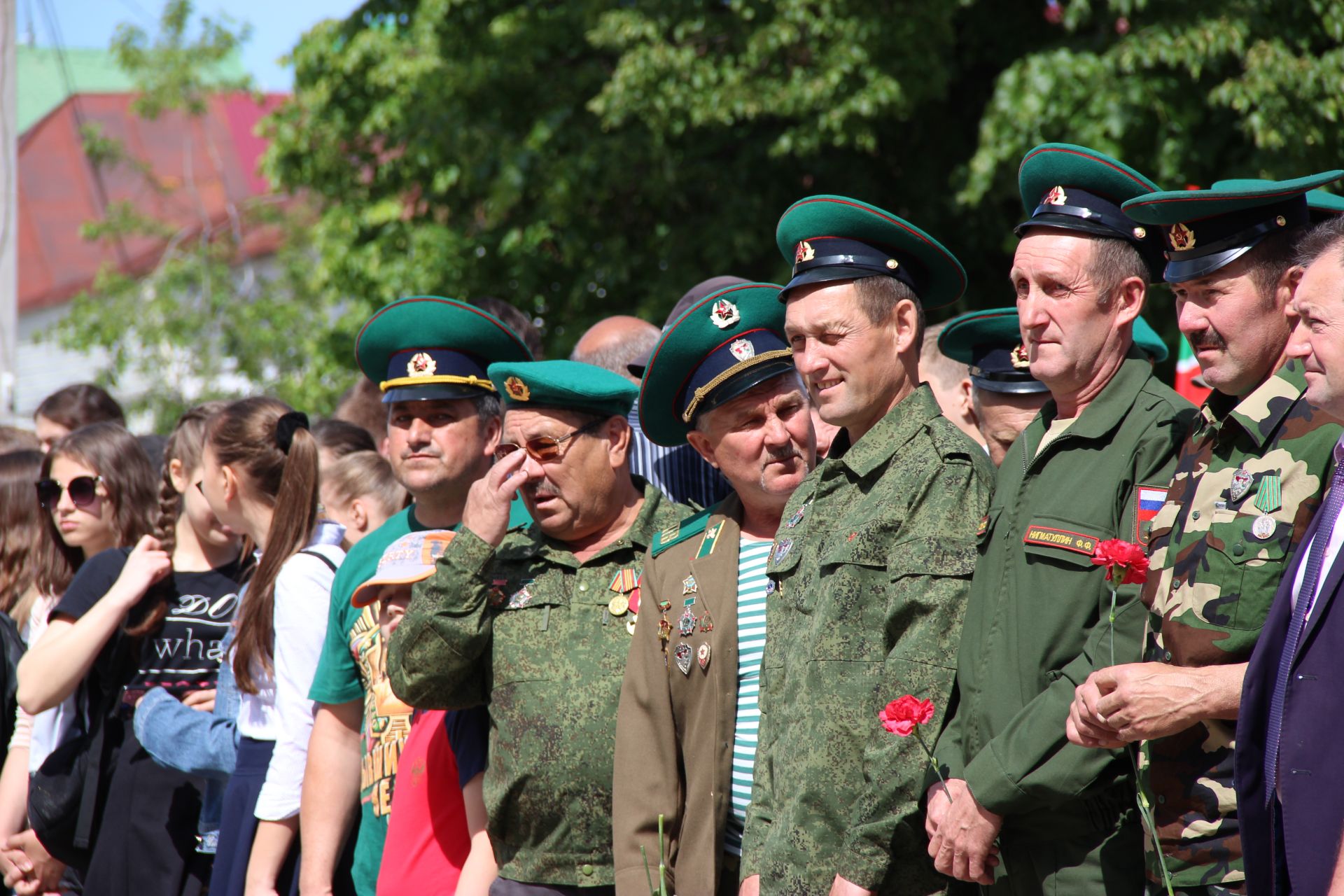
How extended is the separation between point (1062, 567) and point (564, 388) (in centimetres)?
147

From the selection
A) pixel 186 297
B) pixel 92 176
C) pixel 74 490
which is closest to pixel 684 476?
pixel 74 490

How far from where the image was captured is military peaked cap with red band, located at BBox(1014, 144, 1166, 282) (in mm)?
2830

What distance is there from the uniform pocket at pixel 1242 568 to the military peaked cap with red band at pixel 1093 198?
0.65 meters

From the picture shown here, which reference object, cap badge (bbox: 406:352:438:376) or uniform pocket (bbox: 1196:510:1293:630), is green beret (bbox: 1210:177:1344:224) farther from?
cap badge (bbox: 406:352:438:376)

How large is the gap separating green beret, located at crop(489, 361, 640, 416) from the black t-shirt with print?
183 cm

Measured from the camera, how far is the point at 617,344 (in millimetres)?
5051

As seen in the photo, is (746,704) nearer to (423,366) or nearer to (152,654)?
(423,366)

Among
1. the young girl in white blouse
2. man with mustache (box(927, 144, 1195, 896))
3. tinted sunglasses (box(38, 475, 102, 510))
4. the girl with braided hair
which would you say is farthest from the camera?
tinted sunglasses (box(38, 475, 102, 510))

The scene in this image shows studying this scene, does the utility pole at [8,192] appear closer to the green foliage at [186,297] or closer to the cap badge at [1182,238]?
the green foliage at [186,297]

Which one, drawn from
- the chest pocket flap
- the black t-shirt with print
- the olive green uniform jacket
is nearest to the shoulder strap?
the black t-shirt with print

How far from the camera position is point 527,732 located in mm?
3443

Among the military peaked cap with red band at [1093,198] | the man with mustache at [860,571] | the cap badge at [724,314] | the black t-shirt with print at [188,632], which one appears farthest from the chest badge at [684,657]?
the black t-shirt with print at [188,632]

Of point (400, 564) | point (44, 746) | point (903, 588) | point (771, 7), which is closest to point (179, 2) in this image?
point (771, 7)

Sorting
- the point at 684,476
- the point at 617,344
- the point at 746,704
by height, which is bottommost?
the point at 746,704
